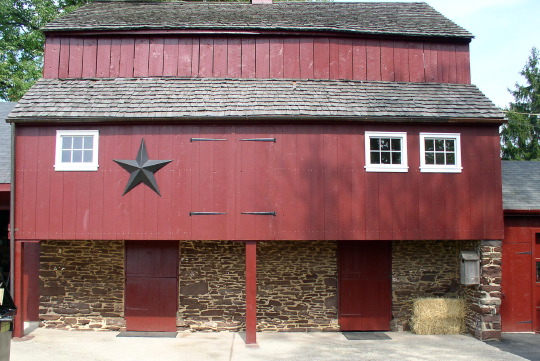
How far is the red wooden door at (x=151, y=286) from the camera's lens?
10.9 metres

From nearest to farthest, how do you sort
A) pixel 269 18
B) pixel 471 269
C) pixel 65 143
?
pixel 65 143, pixel 471 269, pixel 269 18

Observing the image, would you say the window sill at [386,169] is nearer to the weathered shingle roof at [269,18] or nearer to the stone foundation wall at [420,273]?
the stone foundation wall at [420,273]

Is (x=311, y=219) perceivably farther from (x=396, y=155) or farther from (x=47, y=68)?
(x=47, y=68)

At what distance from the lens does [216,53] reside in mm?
11320

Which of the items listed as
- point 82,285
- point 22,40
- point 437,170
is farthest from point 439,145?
point 22,40

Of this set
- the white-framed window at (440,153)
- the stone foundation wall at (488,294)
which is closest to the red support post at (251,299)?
the white-framed window at (440,153)

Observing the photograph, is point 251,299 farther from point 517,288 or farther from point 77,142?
point 517,288

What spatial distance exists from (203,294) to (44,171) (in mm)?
3978

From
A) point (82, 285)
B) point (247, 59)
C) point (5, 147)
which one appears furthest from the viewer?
point (5, 147)

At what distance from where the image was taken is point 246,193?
985 centimetres

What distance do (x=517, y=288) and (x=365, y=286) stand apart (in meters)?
3.14

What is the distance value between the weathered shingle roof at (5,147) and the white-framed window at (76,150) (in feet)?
A: 4.33

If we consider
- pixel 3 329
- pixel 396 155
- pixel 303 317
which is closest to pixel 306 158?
pixel 396 155

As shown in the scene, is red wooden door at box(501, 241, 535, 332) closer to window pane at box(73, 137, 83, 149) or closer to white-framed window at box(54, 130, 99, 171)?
white-framed window at box(54, 130, 99, 171)
